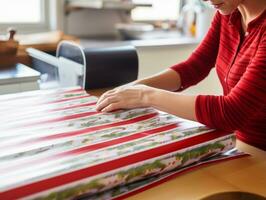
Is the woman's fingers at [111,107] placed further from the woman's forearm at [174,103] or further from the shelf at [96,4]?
the shelf at [96,4]

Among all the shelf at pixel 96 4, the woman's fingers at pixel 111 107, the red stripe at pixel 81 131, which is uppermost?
the shelf at pixel 96 4

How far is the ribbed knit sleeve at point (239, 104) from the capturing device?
80 centimetres

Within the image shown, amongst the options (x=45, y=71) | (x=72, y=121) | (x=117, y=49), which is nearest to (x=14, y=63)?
(x=45, y=71)

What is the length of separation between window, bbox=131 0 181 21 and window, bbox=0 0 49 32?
691 millimetres

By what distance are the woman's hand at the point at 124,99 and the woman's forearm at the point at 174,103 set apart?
0.04ft

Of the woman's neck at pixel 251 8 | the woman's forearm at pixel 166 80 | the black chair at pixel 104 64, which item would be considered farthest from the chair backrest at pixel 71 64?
the woman's neck at pixel 251 8

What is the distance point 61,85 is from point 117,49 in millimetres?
261

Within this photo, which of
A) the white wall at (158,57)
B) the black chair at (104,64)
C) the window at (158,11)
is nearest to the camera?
the black chair at (104,64)

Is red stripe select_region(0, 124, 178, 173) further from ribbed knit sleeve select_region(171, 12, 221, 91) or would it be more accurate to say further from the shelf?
the shelf

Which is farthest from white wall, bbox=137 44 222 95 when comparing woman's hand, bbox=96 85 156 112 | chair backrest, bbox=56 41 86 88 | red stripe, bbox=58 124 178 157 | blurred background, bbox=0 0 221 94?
red stripe, bbox=58 124 178 157

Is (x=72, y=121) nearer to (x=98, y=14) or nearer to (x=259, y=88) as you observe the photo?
(x=259, y=88)

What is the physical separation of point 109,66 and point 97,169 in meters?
0.76

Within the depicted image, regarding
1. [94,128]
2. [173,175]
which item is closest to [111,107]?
[94,128]

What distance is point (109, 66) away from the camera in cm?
131
